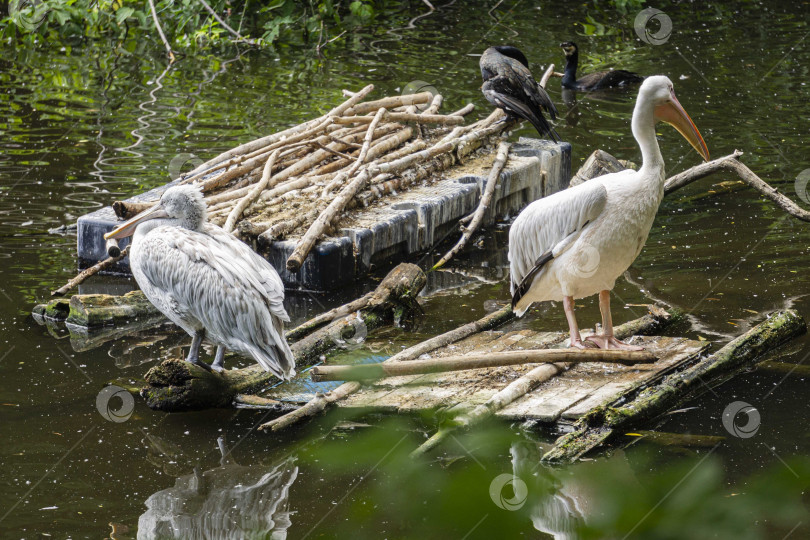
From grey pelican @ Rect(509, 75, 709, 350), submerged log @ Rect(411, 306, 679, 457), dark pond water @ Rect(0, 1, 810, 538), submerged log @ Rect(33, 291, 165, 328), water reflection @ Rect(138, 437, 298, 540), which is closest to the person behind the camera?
dark pond water @ Rect(0, 1, 810, 538)

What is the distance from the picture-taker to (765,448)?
4039 millimetres

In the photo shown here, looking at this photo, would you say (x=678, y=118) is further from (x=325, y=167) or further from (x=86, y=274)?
(x=86, y=274)

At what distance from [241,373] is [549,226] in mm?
1677

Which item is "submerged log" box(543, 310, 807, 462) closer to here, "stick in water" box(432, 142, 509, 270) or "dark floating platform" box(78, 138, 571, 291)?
"stick in water" box(432, 142, 509, 270)

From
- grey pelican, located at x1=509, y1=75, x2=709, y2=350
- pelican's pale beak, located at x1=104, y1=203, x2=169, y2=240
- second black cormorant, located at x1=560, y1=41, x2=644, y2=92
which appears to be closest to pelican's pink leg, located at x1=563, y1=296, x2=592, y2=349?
grey pelican, located at x1=509, y1=75, x2=709, y2=350

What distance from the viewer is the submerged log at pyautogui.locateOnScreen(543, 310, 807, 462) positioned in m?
3.89

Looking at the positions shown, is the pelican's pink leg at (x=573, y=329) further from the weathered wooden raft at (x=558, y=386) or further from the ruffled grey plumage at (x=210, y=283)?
the ruffled grey plumage at (x=210, y=283)

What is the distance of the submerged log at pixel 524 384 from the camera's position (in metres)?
3.85

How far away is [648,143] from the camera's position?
4668 millimetres

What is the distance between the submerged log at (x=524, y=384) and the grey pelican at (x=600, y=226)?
31cm

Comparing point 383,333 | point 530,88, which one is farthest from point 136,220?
point 530,88

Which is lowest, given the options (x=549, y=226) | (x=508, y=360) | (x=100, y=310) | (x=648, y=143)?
(x=100, y=310)

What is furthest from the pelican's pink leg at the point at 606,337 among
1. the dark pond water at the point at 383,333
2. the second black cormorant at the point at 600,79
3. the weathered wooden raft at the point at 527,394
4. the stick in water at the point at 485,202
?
the second black cormorant at the point at 600,79

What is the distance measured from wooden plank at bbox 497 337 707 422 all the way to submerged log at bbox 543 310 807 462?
0.26 ft
